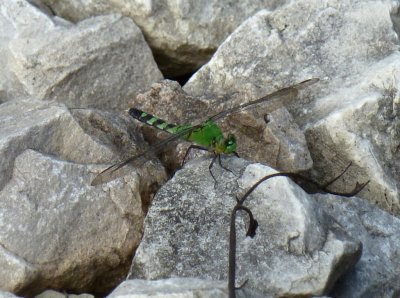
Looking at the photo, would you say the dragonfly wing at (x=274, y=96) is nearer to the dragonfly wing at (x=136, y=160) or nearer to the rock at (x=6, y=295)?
the dragonfly wing at (x=136, y=160)

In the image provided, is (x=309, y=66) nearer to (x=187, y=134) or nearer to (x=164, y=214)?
(x=187, y=134)

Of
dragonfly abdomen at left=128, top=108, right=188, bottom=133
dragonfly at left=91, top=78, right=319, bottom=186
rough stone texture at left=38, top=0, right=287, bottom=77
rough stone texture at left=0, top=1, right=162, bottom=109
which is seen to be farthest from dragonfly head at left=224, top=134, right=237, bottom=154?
rough stone texture at left=38, top=0, right=287, bottom=77

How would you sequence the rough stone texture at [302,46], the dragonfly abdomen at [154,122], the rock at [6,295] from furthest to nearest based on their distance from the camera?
the rough stone texture at [302,46] → the dragonfly abdomen at [154,122] → the rock at [6,295]

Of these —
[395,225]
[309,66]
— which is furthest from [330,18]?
[395,225]

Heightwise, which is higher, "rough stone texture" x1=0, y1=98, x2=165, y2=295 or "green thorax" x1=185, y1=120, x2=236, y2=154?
"rough stone texture" x1=0, y1=98, x2=165, y2=295

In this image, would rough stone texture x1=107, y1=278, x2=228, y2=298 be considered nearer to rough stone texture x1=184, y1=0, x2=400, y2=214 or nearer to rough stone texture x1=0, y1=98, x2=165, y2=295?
rough stone texture x1=0, y1=98, x2=165, y2=295

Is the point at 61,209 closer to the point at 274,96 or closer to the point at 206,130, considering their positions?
the point at 206,130

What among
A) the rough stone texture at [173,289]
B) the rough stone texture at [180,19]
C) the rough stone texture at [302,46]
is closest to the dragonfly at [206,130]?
the rough stone texture at [302,46]
